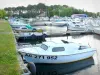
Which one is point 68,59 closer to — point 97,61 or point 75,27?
point 97,61

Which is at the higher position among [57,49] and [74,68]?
[57,49]

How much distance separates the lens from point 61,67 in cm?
2009

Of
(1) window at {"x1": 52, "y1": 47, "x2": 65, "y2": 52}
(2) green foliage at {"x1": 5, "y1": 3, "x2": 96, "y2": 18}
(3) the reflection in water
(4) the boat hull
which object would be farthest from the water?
(2) green foliage at {"x1": 5, "y1": 3, "x2": 96, "y2": 18}

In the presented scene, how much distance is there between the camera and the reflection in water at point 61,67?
18.6m

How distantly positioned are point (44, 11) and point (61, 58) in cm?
9110

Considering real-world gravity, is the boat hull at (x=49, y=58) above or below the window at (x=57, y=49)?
below

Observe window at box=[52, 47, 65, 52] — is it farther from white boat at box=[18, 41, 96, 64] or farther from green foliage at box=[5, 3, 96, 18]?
green foliage at box=[5, 3, 96, 18]

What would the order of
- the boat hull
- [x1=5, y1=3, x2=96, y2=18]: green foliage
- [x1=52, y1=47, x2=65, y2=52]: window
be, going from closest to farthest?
the boat hull, [x1=52, y1=47, x2=65, y2=52]: window, [x1=5, y1=3, x2=96, y2=18]: green foliage

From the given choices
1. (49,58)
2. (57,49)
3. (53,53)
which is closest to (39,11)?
(57,49)

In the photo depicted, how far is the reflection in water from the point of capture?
18594 mm

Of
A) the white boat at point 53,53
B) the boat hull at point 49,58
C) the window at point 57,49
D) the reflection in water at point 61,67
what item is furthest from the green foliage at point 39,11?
the boat hull at point 49,58

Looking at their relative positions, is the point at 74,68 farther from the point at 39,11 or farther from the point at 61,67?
the point at 39,11

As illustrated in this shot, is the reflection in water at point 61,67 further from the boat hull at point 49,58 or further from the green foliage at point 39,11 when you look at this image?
the green foliage at point 39,11

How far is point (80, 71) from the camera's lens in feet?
63.3
